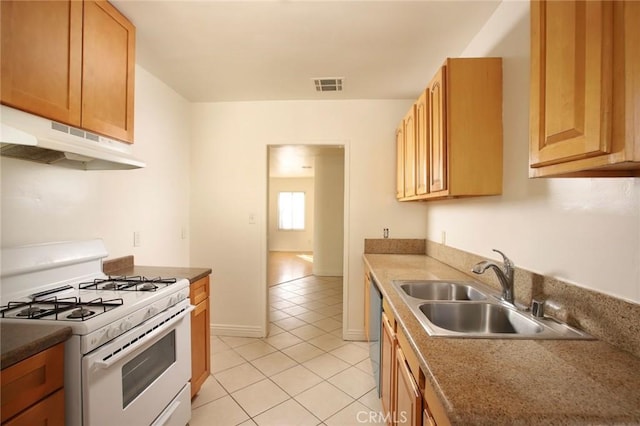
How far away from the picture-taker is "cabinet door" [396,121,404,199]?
2.62m

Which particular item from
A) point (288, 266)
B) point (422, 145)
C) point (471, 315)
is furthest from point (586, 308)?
point (288, 266)

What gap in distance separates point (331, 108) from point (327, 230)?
3.30 metres

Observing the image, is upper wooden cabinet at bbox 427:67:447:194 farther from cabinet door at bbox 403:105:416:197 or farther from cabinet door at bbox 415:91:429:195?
cabinet door at bbox 403:105:416:197

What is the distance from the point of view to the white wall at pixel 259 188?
9.82 feet

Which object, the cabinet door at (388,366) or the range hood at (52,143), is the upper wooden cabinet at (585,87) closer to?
the cabinet door at (388,366)

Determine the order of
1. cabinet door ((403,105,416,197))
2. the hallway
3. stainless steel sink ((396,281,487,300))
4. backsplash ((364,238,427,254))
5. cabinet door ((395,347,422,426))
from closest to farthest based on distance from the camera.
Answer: cabinet door ((395,347,422,426)), stainless steel sink ((396,281,487,300)), cabinet door ((403,105,416,197)), backsplash ((364,238,427,254)), the hallway

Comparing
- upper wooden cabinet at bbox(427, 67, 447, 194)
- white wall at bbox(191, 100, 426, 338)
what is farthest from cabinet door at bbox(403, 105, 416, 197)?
white wall at bbox(191, 100, 426, 338)

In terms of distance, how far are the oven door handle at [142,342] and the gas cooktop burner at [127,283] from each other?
20 cm

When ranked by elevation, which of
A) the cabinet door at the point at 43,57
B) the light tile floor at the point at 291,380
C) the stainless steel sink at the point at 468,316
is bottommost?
the light tile floor at the point at 291,380

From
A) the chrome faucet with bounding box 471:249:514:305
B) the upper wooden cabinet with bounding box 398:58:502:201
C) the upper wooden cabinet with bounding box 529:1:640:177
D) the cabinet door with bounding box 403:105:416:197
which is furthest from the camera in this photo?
the cabinet door with bounding box 403:105:416:197

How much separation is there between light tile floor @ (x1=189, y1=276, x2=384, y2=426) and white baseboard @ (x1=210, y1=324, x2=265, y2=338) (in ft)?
0.20

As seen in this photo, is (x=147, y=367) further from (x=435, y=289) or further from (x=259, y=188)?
(x=259, y=188)

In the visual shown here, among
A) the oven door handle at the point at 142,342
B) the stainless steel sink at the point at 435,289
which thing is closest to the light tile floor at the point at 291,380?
the oven door handle at the point at 142,342

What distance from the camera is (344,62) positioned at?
224 cm
